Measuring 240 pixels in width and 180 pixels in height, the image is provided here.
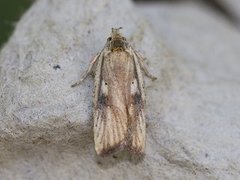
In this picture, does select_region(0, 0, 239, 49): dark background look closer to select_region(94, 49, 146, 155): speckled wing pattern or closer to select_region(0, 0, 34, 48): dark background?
select_region(0, 0, 34, 48): dark background

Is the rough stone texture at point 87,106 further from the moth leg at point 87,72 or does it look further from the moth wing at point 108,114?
the moth wing at point 108,114

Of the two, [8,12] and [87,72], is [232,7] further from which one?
[87,72]

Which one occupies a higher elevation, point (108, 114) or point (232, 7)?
point (232, 7)

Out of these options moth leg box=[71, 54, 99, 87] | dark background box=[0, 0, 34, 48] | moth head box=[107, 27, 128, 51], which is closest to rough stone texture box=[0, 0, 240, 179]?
moth leg box=[71, 54, 99, 87]

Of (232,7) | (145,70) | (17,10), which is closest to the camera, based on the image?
(145,70)

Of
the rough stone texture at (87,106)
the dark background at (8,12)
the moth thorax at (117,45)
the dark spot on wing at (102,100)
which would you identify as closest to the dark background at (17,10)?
the dark background at (8,12)

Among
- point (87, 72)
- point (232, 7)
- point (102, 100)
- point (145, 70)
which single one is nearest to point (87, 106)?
point (102, 100)

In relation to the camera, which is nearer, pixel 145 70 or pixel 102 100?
pixel 102 100
